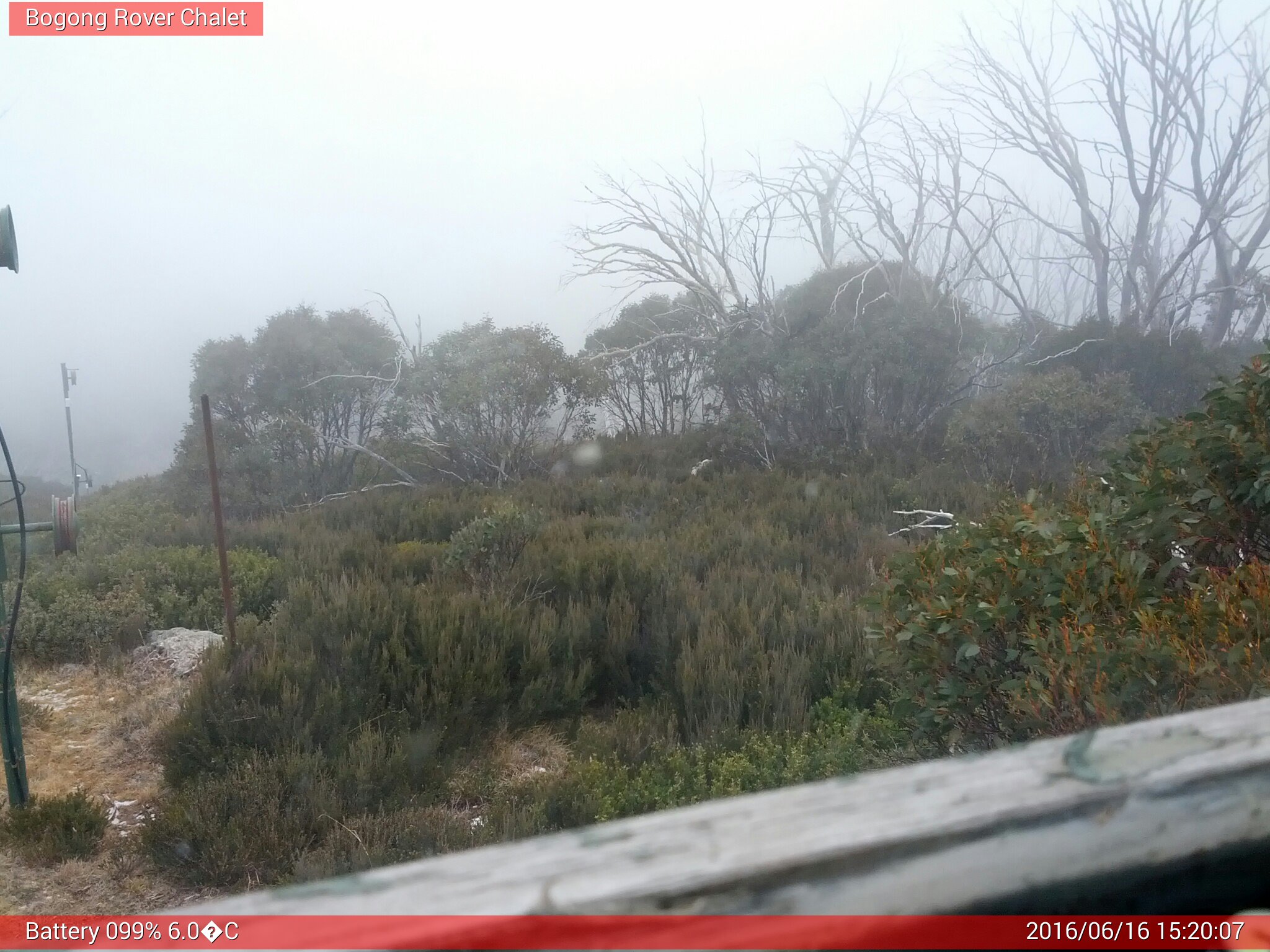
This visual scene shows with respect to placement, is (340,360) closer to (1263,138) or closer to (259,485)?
(259,485)

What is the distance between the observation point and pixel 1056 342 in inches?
477

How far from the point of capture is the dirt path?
2.89 metres

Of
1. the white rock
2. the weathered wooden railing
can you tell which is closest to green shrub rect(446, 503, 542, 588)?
the white rock

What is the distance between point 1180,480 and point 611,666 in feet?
9.51

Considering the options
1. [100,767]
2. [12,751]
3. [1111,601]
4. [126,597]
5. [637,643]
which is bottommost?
[100,767]

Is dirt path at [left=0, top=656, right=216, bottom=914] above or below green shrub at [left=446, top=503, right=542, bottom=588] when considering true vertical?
below

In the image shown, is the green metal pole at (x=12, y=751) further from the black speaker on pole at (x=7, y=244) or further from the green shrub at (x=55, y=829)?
the black speaker on pole at (x=7, y=244)

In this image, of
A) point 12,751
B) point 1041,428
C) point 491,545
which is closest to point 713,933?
point 12,751

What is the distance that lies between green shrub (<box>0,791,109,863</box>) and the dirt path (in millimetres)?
42

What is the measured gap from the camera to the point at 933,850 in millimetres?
603

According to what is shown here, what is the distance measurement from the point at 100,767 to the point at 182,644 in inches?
56.5

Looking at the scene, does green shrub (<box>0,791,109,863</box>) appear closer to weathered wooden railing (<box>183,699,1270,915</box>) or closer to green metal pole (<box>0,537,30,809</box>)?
green metal pole (<box>0,537,30,809</box>)

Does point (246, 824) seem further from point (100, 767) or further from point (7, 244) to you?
point (7, 244)

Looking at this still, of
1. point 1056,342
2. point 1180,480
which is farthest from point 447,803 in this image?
point 1056,342
